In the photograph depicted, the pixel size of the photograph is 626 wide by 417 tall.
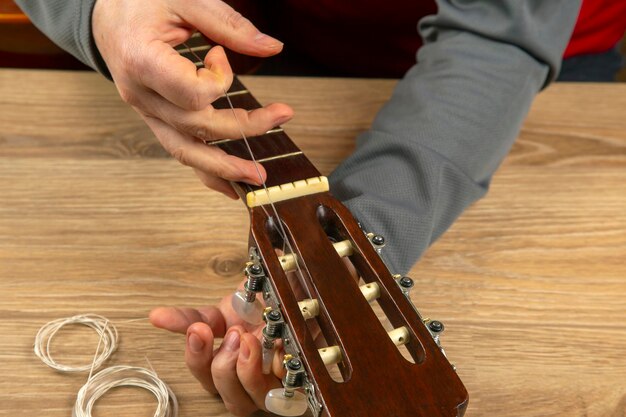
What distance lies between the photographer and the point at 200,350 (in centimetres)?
59

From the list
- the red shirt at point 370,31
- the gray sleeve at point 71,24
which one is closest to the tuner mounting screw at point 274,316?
the gray sleeve at point 71,24

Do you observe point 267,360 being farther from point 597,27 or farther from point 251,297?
point 597,27

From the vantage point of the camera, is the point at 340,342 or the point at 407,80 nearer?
the point at 340,342

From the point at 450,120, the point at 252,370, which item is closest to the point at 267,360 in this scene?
the point at 252,370

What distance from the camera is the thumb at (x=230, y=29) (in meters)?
0.65

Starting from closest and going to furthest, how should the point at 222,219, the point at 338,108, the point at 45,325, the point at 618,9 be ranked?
the point at 45,325 < the point at 222,219 < the point at 338,108 < the point at 618,9

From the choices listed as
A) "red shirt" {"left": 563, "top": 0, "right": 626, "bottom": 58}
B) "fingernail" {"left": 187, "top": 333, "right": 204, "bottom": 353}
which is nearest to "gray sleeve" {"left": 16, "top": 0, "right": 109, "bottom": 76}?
"fingernail" {"left": 187, "top": 333, "right": 204, "bottom": 353}

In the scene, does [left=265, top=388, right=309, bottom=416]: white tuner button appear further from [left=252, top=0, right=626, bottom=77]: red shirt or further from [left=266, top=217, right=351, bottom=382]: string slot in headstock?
→ [left=252, top=0, right=626, bottom=77]: red shirt

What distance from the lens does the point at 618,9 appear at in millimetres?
1152

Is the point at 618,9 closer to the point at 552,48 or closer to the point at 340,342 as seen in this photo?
the point at 552,48

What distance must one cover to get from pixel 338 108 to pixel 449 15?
213mm

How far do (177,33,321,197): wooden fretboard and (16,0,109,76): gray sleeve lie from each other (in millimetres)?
175

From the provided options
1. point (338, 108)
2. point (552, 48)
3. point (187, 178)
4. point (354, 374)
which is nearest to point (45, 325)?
point (187, 178)

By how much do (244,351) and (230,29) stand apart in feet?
0.97
